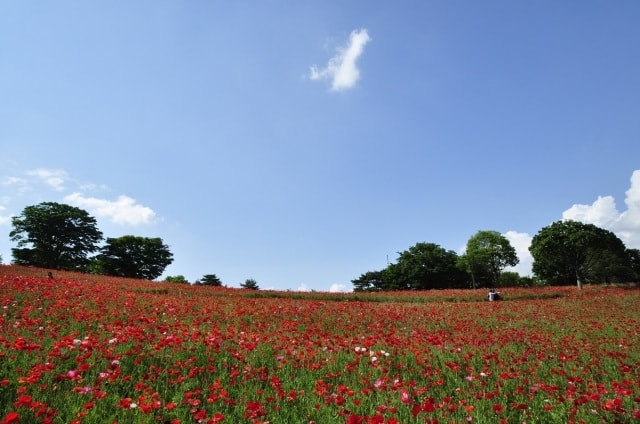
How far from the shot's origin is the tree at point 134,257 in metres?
55.9

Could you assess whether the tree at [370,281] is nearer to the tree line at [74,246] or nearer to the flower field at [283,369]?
the tree line at [74,246]

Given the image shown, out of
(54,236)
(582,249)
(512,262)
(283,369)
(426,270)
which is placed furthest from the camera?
(426,270)

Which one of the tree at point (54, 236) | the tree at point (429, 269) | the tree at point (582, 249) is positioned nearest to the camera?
the tree at point (582, 249)

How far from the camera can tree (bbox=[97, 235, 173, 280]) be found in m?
55.9

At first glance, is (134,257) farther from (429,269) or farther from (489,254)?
(489,254)

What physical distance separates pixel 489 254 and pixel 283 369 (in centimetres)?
6057

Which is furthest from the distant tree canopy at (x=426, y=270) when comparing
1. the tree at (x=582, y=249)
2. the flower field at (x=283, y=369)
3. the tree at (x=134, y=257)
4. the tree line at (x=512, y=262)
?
the flower field at (x=283, y=369)

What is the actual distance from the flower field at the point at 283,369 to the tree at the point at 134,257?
Answer: 45.4 m

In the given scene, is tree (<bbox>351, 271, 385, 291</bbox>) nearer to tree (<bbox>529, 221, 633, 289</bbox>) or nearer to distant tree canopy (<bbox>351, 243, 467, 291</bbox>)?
distant tree canopy (<bbox>351, 243, 467, 291</bbox>)

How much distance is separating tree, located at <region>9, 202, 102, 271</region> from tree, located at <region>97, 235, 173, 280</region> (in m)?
2.65

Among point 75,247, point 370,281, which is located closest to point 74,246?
point 75,247

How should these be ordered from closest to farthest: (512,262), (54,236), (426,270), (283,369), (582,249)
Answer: (283,369) < (582,249) < (54,236) < (512,262) < (426,270)

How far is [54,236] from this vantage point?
167ft

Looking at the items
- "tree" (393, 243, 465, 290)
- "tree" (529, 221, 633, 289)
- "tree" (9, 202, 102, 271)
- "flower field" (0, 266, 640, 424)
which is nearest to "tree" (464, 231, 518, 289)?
"tree" (393, 243, 465, 290)
